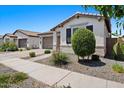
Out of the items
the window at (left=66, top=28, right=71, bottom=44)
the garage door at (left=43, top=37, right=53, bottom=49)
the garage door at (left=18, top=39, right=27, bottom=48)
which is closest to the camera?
the window at (left=66, top=28, right=71, bottom=44)

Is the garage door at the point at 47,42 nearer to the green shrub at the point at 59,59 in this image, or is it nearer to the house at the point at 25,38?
the house at the point at 25,38

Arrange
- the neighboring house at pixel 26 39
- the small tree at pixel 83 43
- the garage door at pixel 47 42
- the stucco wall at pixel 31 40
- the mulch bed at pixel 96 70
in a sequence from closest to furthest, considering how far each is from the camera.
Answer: the mulch bed at pixel 96 70, the small tree at pixel 83 43, the garage door at pixel 47 42, the stucco wall at pixel 31 40, the neighboring house at pixel 26 39

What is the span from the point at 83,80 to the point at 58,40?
11.9m

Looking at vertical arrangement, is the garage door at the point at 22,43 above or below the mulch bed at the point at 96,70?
above

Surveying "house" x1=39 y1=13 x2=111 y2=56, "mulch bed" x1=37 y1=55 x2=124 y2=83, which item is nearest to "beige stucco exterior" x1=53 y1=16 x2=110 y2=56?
"house" x1=39 y1=13 x2=111 y2=56

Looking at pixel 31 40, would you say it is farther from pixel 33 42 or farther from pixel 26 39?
pixel 26 39

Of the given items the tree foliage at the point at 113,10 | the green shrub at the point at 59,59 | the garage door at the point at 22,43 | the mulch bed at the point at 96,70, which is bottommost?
the mulch bed at the point at 96,70

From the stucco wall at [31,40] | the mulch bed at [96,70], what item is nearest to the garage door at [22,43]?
the stucco wall at [31,40]

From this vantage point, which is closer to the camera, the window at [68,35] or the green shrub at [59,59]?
the green shrub at [59,59]

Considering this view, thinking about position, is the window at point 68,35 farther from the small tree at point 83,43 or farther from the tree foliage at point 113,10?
the tree foliage at point 113,10

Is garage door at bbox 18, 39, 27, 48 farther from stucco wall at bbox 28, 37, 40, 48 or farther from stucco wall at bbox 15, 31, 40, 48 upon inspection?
stucco wall at bbox 28, 37, 40, 48

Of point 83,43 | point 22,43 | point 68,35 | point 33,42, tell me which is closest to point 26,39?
point 33,42

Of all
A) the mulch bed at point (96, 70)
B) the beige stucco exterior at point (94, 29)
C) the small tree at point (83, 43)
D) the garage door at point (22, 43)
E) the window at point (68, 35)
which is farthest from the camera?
the garage door at point (22, 43)

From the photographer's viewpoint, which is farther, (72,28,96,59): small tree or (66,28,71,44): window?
(66,28,71,44): window
